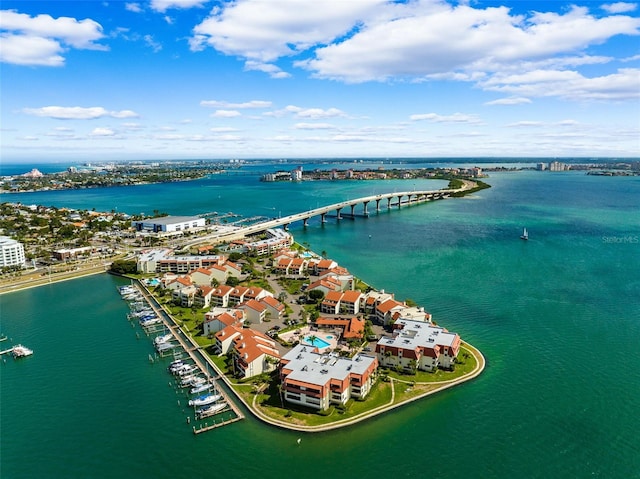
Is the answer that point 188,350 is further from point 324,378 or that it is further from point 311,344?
point 324,378

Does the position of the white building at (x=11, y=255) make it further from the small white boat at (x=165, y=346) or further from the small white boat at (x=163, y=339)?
the small white boat at (x=165, y=346)

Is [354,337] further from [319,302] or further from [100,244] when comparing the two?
[100,244]

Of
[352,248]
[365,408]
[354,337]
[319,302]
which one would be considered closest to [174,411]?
[365,408]

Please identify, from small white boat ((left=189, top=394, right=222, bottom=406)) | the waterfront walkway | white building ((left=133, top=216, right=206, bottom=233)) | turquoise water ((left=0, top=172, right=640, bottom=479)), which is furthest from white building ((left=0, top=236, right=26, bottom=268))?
the waterfront walkway

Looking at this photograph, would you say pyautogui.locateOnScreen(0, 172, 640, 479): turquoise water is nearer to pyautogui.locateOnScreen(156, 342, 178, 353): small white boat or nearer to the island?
pyautogui.locateOnScreen(156, 342, 178, 353): small white boat

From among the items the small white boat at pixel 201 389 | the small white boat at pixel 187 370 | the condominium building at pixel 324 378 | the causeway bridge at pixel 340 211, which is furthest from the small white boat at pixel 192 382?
the causeway bridge at pixel 340 211

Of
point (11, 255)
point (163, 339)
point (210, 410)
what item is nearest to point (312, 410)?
point (210, 410)
